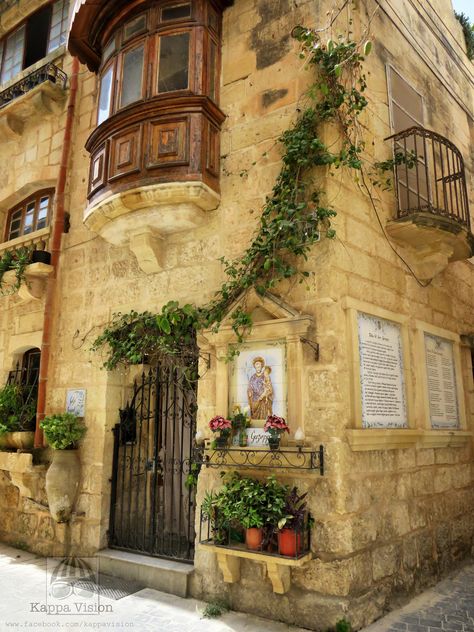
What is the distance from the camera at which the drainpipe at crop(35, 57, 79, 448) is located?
675 cm

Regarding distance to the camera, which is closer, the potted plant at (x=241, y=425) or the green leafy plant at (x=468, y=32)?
the potted plant at (x=241, y=425)

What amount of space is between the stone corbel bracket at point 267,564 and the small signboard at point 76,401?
273cm

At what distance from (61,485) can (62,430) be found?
24.9 inches

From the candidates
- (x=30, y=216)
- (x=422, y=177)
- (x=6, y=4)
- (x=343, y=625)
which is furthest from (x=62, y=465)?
(x=6, y=4)

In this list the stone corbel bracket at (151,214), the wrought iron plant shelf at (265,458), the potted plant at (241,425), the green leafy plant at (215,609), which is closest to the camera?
the wrought iron plant shelf at (265,458)

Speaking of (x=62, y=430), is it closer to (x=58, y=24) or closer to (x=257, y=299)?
(x=257, y=299)

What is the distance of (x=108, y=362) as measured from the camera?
607 centimetres

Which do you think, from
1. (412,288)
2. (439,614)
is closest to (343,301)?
(412,288)

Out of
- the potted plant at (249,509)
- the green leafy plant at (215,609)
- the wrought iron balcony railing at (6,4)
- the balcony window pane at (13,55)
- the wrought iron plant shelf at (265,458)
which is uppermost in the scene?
the wrought iron balcony railing at (6,4)

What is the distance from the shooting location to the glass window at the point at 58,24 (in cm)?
869

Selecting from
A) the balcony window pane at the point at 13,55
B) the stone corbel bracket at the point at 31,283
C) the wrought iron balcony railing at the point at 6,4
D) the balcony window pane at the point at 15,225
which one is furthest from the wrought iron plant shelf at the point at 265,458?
the wrought iron balcony railing at the point at 6,4

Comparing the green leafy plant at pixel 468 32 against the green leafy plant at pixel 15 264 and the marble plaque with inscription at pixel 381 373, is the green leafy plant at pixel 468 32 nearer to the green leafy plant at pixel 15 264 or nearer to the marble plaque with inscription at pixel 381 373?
the marble plaque with inscription at pixel 381 373

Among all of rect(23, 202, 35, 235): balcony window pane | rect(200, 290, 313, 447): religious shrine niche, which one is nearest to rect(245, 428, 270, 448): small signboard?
rect(200, 290, 313, 447): religious shrine niche

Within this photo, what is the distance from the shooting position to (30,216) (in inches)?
331
